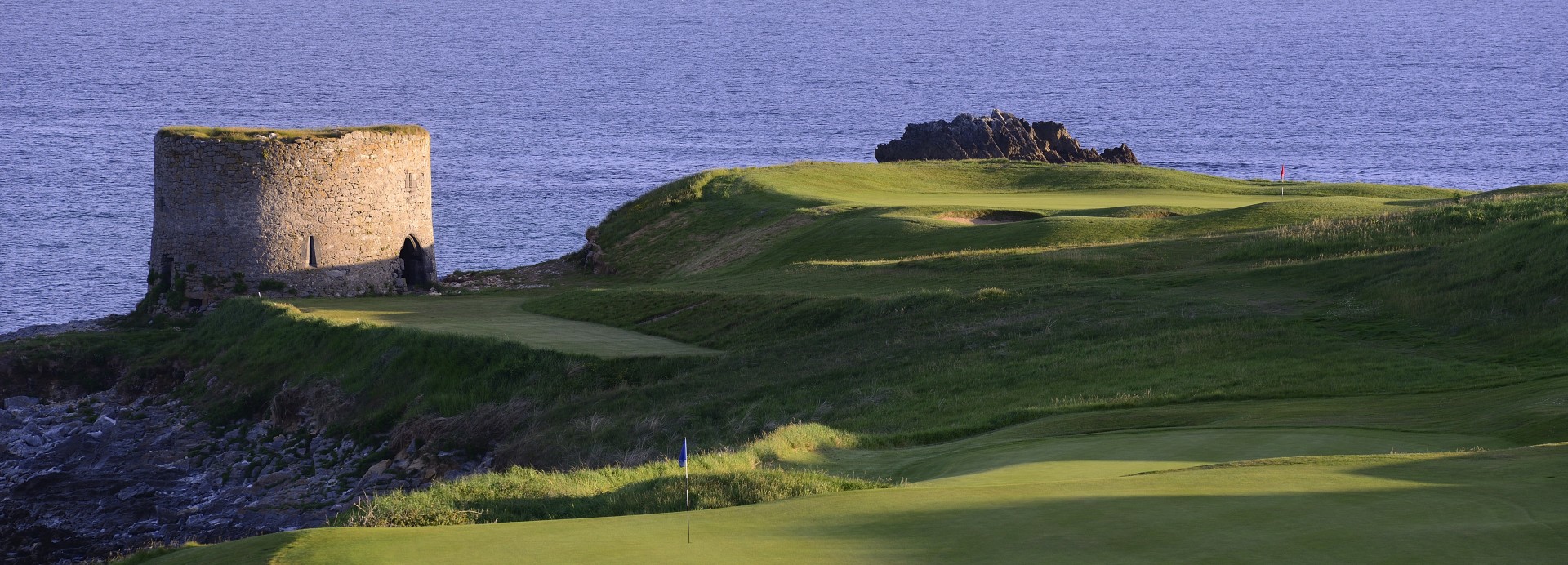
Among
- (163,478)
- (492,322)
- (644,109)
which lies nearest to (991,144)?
(492,322)

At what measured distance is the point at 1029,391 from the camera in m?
19.8

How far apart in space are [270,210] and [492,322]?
8.85 meters

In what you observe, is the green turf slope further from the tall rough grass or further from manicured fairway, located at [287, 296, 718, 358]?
manicured fairway, located at [287, 296, 718, 358]

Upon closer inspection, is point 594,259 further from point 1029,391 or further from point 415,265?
point 1029,391

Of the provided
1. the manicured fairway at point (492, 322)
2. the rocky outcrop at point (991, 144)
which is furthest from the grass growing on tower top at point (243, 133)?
the rocky outcrop at point (991, 144)

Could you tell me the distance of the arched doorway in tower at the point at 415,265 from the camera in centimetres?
3922

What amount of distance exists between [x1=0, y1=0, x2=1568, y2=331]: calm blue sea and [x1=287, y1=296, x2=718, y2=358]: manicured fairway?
1828 centimetres

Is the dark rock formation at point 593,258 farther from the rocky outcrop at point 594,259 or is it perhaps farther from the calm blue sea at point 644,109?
the calm blue sea at point 644,109

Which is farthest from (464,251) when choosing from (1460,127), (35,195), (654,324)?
(1460,127)

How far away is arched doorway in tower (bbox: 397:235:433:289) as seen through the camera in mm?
39219

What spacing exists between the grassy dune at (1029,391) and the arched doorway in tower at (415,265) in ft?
10.1

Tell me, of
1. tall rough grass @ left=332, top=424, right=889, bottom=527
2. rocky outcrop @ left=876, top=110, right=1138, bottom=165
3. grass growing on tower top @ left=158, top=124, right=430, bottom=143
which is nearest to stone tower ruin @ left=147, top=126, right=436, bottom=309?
grass growing on tower top @ left=158, top=124, right=430, bottom=143

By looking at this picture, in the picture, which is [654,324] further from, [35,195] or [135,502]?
[35,195]

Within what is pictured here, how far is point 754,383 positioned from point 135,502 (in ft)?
31.0
